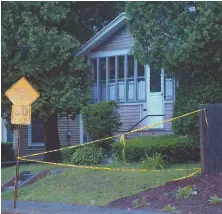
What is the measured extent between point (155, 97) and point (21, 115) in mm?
8313

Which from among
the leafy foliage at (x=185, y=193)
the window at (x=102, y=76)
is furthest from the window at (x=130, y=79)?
the leafy foliage at (x=185, y=193)

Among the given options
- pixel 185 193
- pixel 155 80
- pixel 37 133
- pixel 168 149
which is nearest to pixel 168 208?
pixel 185 193

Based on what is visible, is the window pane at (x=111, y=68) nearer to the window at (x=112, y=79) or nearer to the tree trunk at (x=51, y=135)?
the window at (x=112, y=79)

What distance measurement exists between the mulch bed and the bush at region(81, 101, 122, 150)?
5.94 m

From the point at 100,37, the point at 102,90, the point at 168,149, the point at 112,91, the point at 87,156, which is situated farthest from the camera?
the point at 102,90

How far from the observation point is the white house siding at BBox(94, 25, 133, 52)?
21.4 meters

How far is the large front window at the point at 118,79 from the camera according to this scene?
2094 centimetres

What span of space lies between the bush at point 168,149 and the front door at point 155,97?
3.43 m

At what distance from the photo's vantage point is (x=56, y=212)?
11.9 meters

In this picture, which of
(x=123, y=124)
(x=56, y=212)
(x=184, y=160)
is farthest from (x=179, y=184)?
(x=123, y=124)

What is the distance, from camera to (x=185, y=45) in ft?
45.8

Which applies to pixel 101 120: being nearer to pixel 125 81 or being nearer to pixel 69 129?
pixel 125 81

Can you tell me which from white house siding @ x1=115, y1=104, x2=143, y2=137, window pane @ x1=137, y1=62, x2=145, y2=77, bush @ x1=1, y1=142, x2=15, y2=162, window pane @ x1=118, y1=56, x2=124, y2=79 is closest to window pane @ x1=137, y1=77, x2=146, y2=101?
window pane @ x1=137, y1=62, x2=145, y2=77

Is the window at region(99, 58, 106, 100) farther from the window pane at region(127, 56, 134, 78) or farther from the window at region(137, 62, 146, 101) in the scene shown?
the window at region(137, 62, 146, 101)
